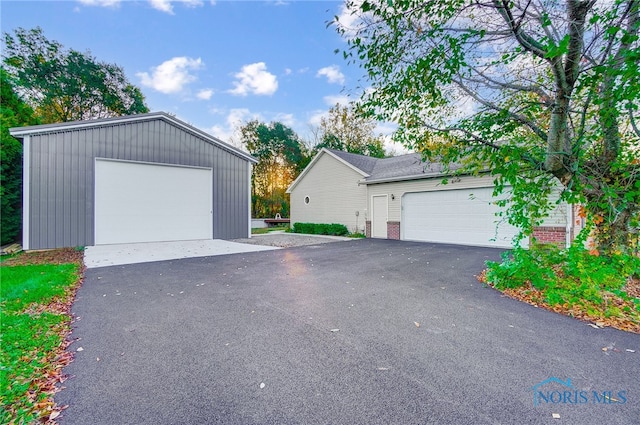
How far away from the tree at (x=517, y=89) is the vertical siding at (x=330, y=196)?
8909 millimetres

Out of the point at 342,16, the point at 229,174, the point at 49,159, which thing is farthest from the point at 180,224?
the point at 342,16

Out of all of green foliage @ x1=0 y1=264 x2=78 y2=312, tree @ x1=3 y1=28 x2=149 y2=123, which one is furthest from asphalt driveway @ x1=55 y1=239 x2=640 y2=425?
tree @ x1=3 y1=28 x2=149 y2=123

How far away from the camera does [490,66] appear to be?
4344mm

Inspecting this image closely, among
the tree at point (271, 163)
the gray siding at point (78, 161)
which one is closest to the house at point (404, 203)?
the gray siding at point (78, 161)

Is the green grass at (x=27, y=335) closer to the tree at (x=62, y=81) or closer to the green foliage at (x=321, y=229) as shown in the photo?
the green foliage at (x=321, y=229)

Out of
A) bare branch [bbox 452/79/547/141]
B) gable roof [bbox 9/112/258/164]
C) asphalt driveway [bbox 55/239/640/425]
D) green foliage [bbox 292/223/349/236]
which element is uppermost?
gable roof [bbox 9/112/258/164]

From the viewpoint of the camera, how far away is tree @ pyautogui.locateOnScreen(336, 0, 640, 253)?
3.34 metres

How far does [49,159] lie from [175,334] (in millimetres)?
9075

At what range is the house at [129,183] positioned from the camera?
8258mm

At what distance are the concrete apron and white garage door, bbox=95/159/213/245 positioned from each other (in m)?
0.56

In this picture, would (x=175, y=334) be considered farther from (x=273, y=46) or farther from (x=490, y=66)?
(x=273, y=46)

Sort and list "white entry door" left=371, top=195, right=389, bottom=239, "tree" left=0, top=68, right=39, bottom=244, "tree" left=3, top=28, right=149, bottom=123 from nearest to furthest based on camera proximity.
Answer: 1. "tree" left=0, top=68, right=39, bottom=244
2. "white entry door" left=371, top=195, right=389, bottom=239
3. "tree" left=3, top=28, right=149, bottom=123

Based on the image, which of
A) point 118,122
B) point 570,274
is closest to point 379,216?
point 570,274

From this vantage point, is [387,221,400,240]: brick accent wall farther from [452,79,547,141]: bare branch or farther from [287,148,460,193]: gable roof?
[452,79,547,141]: bare branch
